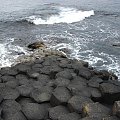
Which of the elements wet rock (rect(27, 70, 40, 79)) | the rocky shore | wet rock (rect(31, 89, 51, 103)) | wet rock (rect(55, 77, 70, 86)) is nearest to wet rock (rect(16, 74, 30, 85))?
the rocky shore

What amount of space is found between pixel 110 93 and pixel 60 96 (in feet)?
5.85

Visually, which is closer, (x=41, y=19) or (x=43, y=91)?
(x=43, y=91)

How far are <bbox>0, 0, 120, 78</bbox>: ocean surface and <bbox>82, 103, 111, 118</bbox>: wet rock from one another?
517 centimetres

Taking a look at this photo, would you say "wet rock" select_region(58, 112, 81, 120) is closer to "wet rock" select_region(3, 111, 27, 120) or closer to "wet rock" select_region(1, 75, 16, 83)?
"wet rock" select_region(3, 111, 27, 120)

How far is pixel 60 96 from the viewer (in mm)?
9148

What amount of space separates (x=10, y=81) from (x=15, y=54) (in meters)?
4.73

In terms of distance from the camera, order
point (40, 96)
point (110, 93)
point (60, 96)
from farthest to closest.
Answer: point (40, 96) < point (110, 93) < point (60, 96)

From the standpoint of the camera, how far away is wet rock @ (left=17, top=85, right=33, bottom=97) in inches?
384

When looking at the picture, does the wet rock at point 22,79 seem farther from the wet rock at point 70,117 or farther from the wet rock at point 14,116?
the wet rock at point 70,117

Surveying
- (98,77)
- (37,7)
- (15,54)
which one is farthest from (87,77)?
(37,7)

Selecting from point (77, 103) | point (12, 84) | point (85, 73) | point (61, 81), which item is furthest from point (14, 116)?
point (85, 73)

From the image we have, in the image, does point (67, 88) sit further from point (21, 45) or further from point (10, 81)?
point (21, 45)

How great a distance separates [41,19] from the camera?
82.6 feet

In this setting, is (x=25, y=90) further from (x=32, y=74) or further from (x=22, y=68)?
(x=22, y=68)
